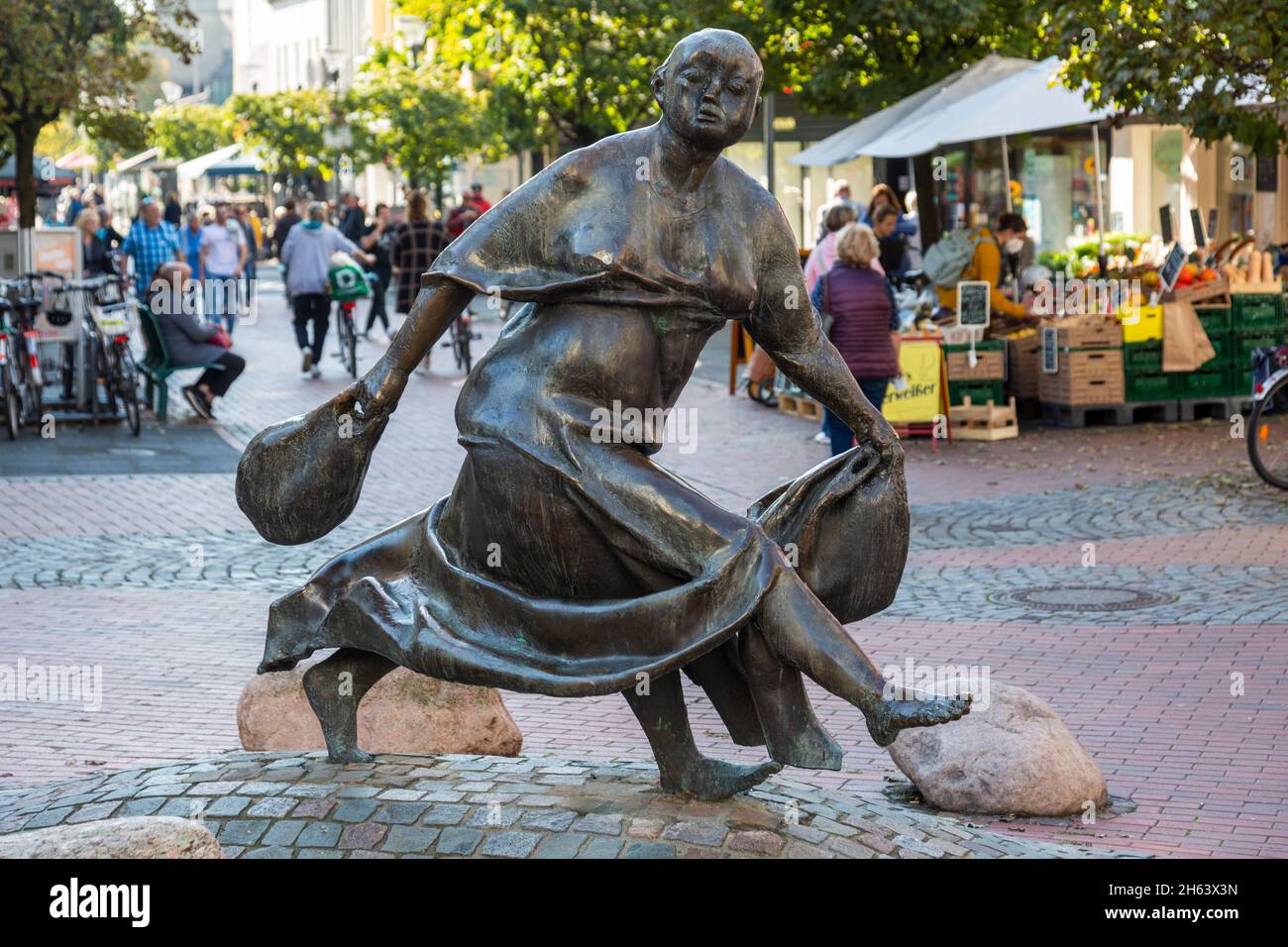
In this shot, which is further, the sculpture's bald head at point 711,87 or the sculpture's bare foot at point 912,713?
the sculpture's bald head at point 711,87

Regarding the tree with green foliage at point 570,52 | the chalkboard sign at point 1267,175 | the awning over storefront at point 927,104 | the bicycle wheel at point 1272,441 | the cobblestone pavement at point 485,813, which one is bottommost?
the cobblestone pavement at point 485,813

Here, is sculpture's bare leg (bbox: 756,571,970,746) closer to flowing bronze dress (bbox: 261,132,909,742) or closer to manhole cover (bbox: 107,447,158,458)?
flowing bronze dress (bbox: 261,132,909,742)

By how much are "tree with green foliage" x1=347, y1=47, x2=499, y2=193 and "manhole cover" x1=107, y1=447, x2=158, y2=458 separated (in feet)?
81.4

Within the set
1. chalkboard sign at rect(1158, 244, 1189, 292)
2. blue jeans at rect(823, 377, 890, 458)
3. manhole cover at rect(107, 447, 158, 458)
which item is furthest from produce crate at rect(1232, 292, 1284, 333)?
manhole cover at rect(107, 447, 158, 458)

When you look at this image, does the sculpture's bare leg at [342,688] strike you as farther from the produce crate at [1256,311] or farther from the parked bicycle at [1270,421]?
the produce crate at [1256,311]

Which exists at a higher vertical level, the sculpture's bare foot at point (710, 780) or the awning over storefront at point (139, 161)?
the awning over storefront at point (139, 161)

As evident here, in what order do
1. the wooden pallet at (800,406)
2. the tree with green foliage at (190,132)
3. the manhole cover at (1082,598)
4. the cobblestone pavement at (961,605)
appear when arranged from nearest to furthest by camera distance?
1. the cobblestone pavement at (961,605)
2. the manhole cover at (1082,598)
3. the wooden pallet at (800,406)
4. the tree with green foliage at (190,132)

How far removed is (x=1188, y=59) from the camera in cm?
1323

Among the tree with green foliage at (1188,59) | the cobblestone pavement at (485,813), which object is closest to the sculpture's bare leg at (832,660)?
the cobblestone pavement at (485,813)

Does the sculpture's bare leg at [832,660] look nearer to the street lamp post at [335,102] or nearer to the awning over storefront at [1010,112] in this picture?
the awning over storefront at [1010,112]

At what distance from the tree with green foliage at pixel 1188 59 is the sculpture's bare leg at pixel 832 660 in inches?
354

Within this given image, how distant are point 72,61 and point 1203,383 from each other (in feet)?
39.2

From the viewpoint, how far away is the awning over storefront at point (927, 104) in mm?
19953

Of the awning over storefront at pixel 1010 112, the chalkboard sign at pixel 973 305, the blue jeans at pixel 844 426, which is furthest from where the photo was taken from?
the awning over storefront at pixel 1010 112
